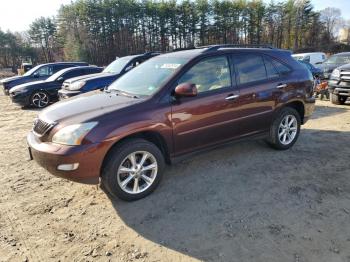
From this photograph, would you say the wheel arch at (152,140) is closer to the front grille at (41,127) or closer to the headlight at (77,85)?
the front grille at (41,127)

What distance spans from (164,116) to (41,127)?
1.52 m

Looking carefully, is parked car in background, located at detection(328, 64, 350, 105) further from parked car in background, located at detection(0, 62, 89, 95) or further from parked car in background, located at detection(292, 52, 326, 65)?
parked car in background, located at detection(292, 52, 326, 65)

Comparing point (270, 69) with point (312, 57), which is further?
point (312, 57)

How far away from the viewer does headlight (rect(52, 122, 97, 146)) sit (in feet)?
11.1

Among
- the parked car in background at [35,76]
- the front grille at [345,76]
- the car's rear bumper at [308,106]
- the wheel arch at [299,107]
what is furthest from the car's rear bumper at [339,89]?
the parked car in background at [35,76]

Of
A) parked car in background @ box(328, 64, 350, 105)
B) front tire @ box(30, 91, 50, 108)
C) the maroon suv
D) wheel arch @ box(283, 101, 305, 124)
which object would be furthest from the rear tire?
front tire @ box(30, 91, 50, 108)

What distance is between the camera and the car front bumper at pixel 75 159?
3357mm

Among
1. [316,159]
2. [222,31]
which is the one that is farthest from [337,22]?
[316,159]

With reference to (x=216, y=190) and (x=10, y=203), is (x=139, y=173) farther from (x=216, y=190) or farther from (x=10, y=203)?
(x=10, y=203)

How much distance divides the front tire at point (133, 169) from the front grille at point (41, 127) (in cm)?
79

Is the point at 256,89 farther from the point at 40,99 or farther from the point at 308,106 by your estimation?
the point at 40,99

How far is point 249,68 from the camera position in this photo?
4781 mm

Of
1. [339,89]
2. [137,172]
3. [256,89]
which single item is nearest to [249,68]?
[256,89]

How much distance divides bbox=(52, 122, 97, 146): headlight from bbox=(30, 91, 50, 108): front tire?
9.32 meters
